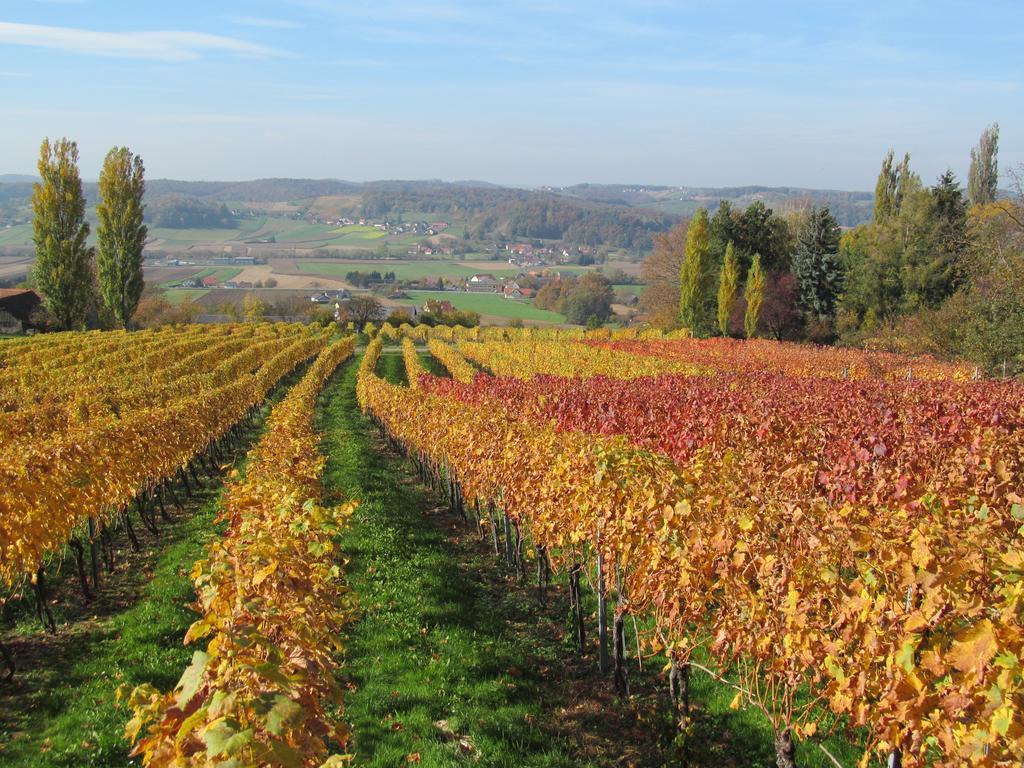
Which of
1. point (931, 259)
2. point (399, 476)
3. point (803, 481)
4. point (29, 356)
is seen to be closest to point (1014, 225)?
point (931, 259)

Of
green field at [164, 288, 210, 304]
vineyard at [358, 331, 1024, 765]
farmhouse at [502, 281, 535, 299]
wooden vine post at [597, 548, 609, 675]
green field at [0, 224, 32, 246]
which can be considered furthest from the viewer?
green field at [0, 224, 32, 246]

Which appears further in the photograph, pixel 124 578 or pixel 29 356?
pixel 29 356

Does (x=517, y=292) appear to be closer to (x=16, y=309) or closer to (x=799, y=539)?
(x=16, y=309)

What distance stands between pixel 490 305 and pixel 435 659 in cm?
9922

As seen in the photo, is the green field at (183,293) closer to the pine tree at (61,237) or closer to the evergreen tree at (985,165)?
the pine tree at (61,237)

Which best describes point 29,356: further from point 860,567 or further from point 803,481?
point 860,567

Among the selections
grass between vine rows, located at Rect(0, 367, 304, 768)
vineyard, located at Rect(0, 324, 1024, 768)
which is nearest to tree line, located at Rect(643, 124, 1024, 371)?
vineyard, located at Rect(0, 324, 1024, 768)

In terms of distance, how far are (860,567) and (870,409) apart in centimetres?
868

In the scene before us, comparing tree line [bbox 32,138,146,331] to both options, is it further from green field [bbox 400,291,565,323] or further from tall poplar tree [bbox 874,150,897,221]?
tall poplar tree [bbox 874,150,897,221]

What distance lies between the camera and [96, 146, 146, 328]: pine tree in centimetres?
5422

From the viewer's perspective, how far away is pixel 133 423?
37.1 feet

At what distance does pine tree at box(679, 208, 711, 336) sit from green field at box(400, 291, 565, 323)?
37.8 m

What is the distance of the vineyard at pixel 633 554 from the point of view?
3314 millimetres

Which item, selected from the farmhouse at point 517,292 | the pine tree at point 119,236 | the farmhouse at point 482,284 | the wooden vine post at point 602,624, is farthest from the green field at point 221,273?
the wooden vine post at point 602,624
